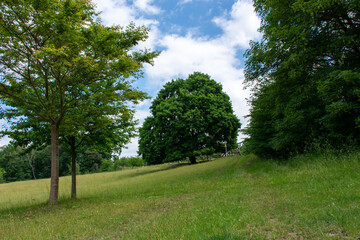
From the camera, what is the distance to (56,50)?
24.6 feet

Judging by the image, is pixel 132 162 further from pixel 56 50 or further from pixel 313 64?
pixel 56 50

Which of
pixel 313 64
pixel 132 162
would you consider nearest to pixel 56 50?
pixel 313 64

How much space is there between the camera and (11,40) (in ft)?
28.3

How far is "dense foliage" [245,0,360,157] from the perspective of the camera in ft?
32.4

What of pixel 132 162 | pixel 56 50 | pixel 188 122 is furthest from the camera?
pixel 132 162

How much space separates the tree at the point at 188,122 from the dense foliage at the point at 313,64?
16.6 m

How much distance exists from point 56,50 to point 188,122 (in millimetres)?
23771

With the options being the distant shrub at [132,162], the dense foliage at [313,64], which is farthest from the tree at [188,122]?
the distant shrub at [132,162]

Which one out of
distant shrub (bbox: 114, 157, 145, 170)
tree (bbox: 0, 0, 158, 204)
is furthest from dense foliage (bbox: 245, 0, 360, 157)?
distant shrub (bbox: 114, 157, 145, 170)

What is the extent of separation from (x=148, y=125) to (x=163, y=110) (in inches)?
198

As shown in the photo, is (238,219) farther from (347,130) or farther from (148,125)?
(148,125)

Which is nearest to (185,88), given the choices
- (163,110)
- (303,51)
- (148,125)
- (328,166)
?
(163,110)

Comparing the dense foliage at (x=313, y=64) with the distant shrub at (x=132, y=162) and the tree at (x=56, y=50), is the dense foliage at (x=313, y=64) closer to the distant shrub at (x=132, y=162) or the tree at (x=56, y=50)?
the tree at (x=56, y=50)

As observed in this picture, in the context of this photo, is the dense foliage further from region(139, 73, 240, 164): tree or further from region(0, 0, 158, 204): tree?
region(139, 73, 240, 164): tree
